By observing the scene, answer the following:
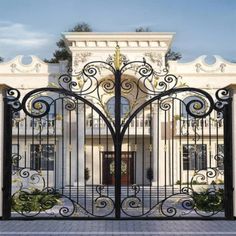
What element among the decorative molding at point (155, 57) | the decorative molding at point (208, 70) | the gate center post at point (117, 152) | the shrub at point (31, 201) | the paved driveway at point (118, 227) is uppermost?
the decorative molding at point (155, 57)

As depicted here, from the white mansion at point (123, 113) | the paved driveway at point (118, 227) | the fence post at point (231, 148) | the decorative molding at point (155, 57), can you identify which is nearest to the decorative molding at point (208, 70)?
the white mansion at point (123, 113)

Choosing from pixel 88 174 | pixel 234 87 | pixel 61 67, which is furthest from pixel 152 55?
pixel 234 87

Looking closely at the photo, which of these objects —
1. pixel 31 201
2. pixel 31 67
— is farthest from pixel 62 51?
pixel 31 201

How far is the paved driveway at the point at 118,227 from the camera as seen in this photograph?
25.6ft

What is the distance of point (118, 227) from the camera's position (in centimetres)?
A: 834

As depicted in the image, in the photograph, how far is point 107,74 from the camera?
84.3 ft

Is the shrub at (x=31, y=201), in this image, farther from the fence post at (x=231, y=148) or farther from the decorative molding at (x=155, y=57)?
the decorative molding at (x=155, y=57)

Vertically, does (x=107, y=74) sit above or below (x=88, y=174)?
above

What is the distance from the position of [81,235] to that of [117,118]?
8.02ft

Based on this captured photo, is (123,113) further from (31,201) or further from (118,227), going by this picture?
(118,227)

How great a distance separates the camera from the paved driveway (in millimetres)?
7793

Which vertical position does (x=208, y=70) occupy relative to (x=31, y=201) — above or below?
above

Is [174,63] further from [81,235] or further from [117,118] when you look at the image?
[81,235]

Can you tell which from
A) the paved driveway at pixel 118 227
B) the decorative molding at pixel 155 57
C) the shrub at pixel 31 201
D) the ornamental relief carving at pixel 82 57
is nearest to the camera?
the paved driveway at pixel 118 227
